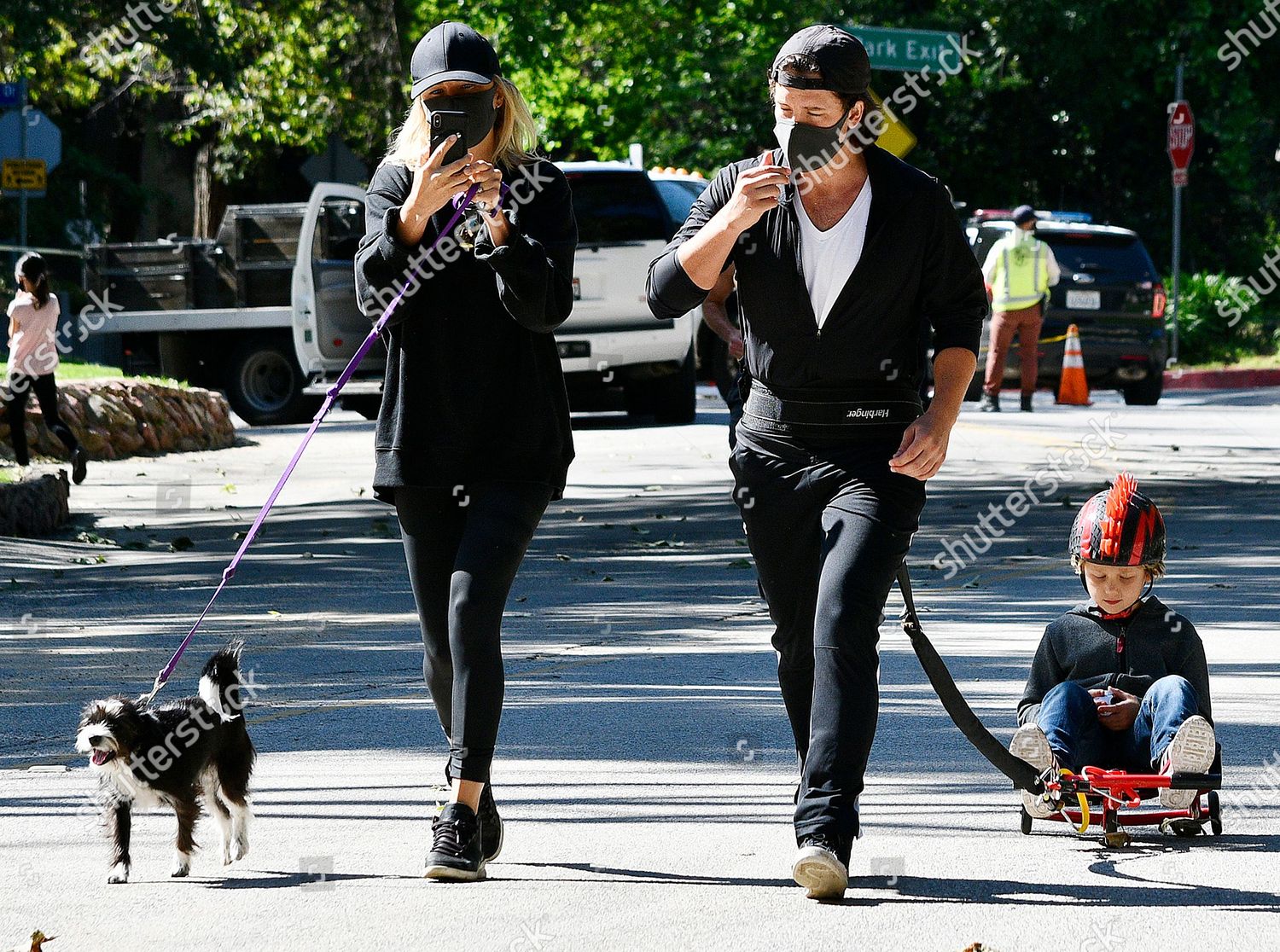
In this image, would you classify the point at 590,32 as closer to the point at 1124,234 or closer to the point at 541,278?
the point at 1124,234

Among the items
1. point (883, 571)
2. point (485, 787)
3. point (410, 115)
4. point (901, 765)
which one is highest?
point (410, 115)

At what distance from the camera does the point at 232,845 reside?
4926mm

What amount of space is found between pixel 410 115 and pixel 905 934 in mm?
2149

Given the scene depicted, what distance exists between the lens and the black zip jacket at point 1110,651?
5242mm

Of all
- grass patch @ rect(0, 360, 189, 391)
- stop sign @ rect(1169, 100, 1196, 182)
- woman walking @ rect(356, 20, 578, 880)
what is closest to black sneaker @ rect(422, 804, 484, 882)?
woman walking @ rect(356, 20, 578, 880)

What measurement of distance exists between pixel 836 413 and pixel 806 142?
0.60 metres

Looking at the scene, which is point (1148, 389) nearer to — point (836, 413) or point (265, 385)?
point (265, 385)

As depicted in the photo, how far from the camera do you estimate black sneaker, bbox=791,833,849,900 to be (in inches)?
174

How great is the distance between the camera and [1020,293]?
2027 centimetres

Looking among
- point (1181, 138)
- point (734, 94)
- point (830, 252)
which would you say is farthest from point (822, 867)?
point (734, 94)

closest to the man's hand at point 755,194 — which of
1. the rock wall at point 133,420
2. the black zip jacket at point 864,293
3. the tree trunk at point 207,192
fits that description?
the black zip jacket at point 864,293

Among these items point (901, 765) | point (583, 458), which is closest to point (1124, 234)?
point (583, 458)

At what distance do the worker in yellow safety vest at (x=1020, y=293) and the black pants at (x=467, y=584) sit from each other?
51.6 ft

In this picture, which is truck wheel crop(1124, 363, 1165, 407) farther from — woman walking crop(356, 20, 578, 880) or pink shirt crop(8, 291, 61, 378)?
woman walking crop(356, 20, 578, 880)
